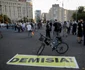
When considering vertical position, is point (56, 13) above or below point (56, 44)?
above

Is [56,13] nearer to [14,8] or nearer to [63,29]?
[14,8]

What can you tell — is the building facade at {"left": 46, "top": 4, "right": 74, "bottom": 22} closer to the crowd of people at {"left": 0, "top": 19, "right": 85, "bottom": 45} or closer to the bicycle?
the crowd of people at {"left": 0, "top": 19, "right": 85, "bottom": 45}

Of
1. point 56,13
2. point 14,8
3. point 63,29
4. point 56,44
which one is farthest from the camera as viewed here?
point 14,8

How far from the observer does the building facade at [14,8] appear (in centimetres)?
14370

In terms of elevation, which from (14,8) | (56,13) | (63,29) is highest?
(14,8)

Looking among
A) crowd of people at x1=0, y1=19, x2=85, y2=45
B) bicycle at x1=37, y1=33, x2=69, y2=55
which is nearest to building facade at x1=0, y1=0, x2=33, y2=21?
crowd of people at x1=0, y1=19, x2=85, y2=45

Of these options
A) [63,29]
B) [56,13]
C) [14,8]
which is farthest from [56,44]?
[14,8]

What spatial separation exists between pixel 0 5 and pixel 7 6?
11816mm

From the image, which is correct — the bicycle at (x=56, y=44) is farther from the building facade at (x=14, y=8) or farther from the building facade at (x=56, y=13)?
the building facade at (x=14, y=8)

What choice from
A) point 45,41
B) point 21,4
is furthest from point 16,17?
point 45,41

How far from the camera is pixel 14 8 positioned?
159 meters

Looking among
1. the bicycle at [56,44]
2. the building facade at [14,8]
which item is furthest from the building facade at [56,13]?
the building facade at [14,8]

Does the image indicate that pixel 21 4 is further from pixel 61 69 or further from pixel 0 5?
pixel 61 69

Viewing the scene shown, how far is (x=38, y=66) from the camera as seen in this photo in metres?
8.26
